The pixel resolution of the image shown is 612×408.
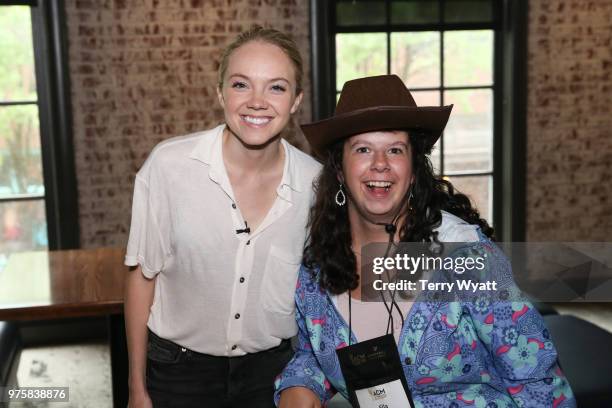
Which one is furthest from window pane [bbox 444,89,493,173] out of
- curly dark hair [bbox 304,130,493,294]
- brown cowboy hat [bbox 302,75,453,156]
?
brown cowboy hat [bbox 302,75,453,156]

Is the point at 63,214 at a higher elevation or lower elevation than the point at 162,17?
lower

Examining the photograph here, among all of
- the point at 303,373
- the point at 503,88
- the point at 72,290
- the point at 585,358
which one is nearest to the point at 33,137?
the point at 72,290

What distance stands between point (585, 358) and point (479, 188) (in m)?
2.74

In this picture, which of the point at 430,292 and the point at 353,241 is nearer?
the point at 430,292

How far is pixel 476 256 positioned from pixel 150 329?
99cm

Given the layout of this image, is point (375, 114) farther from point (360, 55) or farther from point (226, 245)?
point (360, 55)

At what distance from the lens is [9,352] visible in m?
3.48

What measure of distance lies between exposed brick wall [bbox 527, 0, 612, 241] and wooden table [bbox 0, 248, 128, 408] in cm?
335

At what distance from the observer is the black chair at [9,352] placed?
133 inches

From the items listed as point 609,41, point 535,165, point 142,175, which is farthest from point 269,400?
point 609,41

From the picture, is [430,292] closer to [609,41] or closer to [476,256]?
[476,256]

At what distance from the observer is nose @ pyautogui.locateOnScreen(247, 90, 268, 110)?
212 cm

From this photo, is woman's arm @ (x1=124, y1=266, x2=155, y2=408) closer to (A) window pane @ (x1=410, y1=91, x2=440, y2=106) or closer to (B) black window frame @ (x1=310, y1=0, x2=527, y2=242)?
(B) black window frame @ (x1=310, y1=0, x2=527, y2=242)

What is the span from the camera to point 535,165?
561 centimetres
